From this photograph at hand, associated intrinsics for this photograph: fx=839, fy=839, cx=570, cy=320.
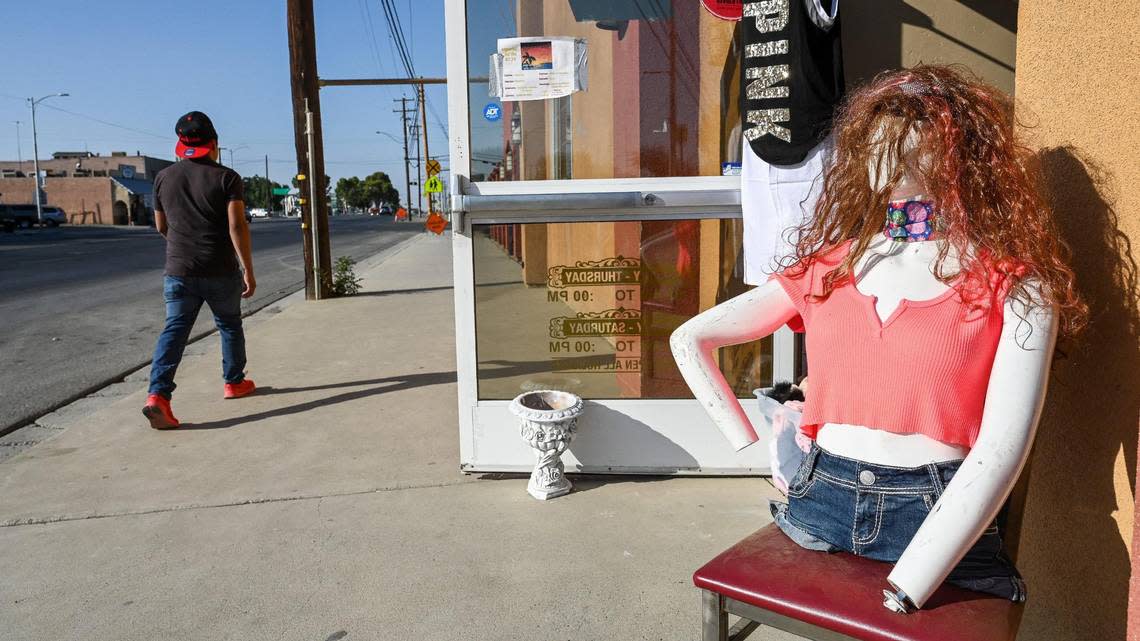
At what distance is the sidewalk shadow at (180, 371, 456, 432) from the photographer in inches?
199

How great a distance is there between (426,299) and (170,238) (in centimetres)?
Answer: 659

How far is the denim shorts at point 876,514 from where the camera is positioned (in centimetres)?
166

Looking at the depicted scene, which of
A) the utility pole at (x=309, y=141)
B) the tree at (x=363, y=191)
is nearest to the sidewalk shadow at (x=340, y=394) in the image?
the utility pole at (x=309, y=141)

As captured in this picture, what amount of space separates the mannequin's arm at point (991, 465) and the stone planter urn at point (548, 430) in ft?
6.56

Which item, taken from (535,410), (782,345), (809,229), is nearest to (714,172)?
(782,345)

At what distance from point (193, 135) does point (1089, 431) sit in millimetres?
4903

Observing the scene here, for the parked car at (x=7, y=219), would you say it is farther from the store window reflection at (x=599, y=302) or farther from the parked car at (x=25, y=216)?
the store window reflection at (x=599, y=302)

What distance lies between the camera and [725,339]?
6.21 ft

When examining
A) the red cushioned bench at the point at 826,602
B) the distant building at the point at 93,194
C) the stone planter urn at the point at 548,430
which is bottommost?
the stone planter urn at the point at 548,430

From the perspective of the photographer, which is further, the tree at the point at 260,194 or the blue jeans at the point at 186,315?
the tree at the point at 260,194

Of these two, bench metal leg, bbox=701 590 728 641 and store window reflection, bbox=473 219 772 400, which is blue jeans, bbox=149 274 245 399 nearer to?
store window reflection, bbox=473 219 772 400

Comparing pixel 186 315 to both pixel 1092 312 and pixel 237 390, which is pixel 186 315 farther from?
pixel 1092 312

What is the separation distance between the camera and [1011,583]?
1.66m

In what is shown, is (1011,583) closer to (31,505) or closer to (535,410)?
(535,410)
